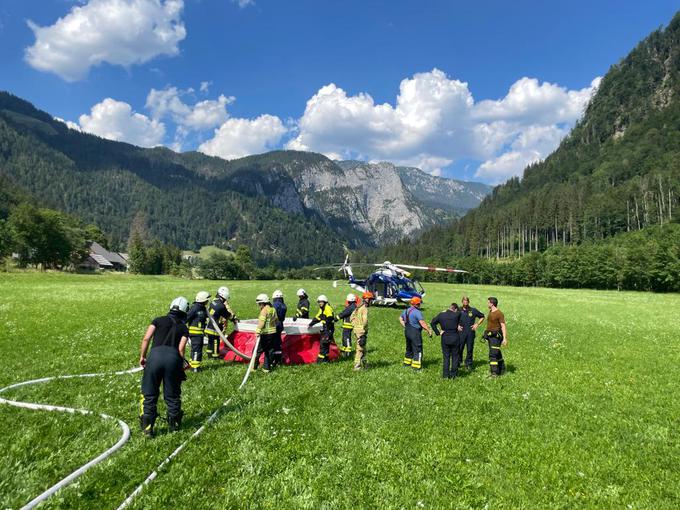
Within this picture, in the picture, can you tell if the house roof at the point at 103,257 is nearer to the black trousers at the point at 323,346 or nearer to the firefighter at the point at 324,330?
the firefighter at the point at 324,330

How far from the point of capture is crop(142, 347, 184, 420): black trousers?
870cm

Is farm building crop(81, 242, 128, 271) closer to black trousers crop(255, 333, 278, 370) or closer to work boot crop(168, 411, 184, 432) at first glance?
black trousers crop(255, 333, 278, 370)

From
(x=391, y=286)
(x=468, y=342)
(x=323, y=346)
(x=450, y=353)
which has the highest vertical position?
(x=391, y=286)

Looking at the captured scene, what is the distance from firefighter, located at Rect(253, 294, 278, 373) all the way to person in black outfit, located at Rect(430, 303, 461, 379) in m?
5.86

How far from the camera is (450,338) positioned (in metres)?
14.3

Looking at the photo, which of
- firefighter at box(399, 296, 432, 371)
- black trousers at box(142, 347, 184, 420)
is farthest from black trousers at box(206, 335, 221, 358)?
black trousers at box(142, 347, 184, 420)

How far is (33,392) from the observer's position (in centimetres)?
1162

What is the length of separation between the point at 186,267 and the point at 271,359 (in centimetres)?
A: 14769

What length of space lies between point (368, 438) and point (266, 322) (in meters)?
6.80

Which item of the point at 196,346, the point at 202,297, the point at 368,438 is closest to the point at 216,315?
the point at 196,346

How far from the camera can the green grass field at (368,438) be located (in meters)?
6.78

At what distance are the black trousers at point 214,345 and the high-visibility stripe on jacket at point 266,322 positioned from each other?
124 inches

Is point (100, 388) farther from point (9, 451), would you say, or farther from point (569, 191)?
point (569, 191)

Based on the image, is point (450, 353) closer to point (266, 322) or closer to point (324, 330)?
point (324, 330)
